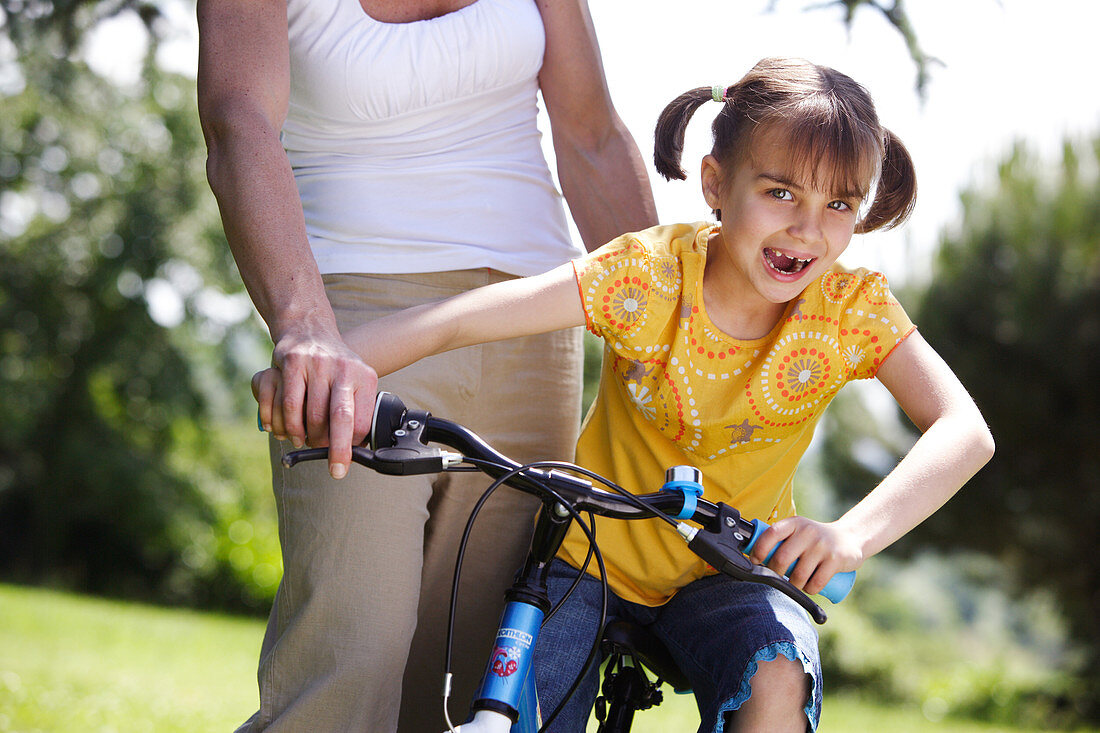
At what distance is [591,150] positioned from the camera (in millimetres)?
2617

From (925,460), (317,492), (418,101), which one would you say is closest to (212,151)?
(418,101)

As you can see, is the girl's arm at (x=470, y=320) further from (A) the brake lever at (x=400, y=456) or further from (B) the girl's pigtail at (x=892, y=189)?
(B) the girl's pigtail at (x=892, y=189)

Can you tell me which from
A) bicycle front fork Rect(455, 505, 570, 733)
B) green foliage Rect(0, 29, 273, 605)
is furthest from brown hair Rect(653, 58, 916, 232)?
green foliage Rect(0, 29, 273, 605)

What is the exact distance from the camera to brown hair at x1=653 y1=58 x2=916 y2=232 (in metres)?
2.02

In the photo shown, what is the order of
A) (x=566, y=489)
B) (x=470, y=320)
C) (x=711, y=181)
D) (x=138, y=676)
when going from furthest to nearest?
(x=138, y=676)
(x=711, y=181)
(x=470, y=320)
(x=566, y=489)

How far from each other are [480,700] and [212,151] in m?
1.07

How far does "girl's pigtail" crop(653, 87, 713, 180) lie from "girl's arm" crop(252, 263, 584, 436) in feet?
1.72

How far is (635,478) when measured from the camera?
87.2 inches

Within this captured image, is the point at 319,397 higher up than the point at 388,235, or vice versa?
the point at 388,235

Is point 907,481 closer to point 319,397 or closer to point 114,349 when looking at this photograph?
point 319,397

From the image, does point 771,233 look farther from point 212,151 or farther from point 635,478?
point 212,151

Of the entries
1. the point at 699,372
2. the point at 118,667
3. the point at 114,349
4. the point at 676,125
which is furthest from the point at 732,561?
the point at 114,349

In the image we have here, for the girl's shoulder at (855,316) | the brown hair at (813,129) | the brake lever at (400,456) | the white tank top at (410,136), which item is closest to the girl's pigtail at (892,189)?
the brown hair at (813,129)

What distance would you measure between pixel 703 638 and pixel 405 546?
59cm
